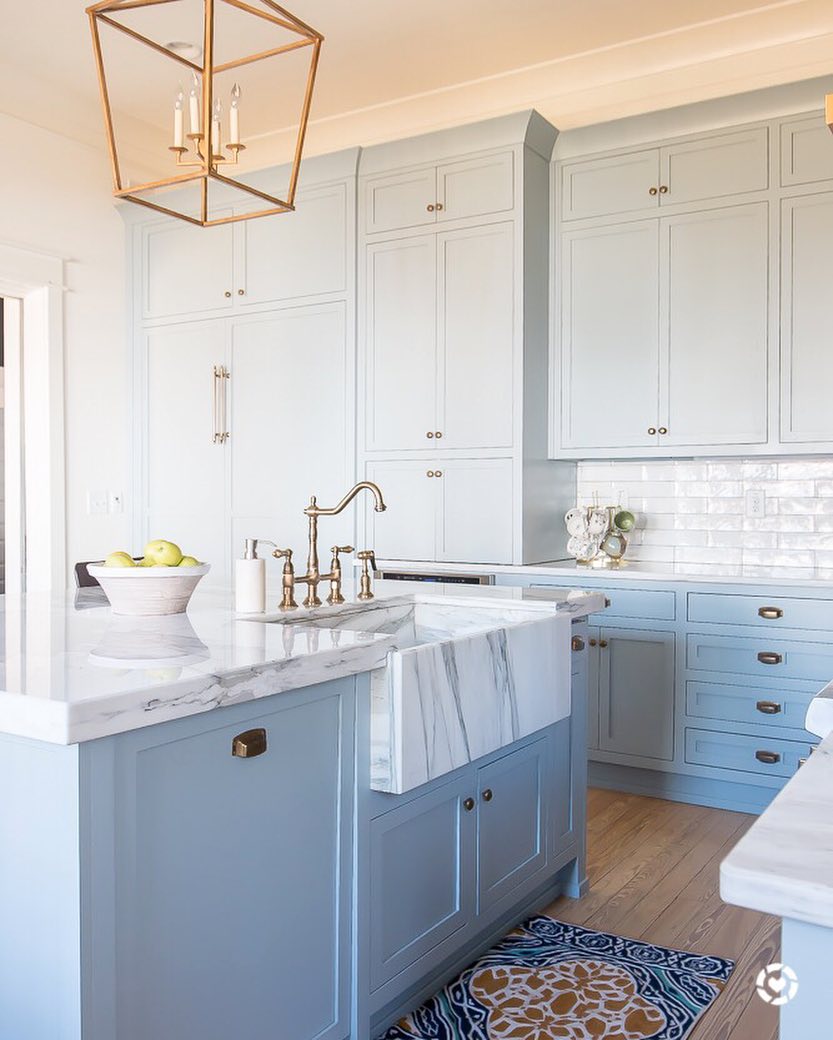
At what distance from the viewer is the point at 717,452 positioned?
3.78 meters

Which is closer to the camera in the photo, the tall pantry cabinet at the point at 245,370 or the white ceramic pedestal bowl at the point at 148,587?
the white ceramic pedestal bowl at the point at 148,587

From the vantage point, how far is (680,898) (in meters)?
2.79

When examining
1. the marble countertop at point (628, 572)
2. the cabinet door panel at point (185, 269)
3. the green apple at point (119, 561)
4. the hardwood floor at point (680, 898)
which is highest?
the cabinet door panel at point (185, 269)

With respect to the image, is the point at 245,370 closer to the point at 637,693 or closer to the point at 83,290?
the point at 83,290

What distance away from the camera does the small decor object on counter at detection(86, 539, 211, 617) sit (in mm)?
2051

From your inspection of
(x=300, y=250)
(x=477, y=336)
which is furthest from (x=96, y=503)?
(x=477, y=336)

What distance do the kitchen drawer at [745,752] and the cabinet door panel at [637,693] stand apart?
10 centimetres

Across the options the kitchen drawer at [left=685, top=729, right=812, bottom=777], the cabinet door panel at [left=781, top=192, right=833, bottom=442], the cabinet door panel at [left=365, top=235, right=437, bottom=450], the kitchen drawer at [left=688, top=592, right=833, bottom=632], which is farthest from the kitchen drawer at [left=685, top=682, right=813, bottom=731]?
the cabinet door panel at [left=365, top=235, right=437, bottom=450]

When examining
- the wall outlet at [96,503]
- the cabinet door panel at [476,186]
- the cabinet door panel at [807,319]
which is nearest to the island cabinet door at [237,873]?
the cabinet door panel at [807,319]

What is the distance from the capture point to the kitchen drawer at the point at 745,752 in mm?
3424

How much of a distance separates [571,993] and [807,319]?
2580 mm

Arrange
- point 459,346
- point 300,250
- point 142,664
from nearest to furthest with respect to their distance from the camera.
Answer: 1. point 142,664
2. point 459,346
3. point 300,250

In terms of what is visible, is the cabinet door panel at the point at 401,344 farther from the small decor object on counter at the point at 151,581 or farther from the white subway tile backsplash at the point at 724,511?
the small decor object on counter at the point at 151,581

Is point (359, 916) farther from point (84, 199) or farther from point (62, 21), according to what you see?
point (84, 199)
